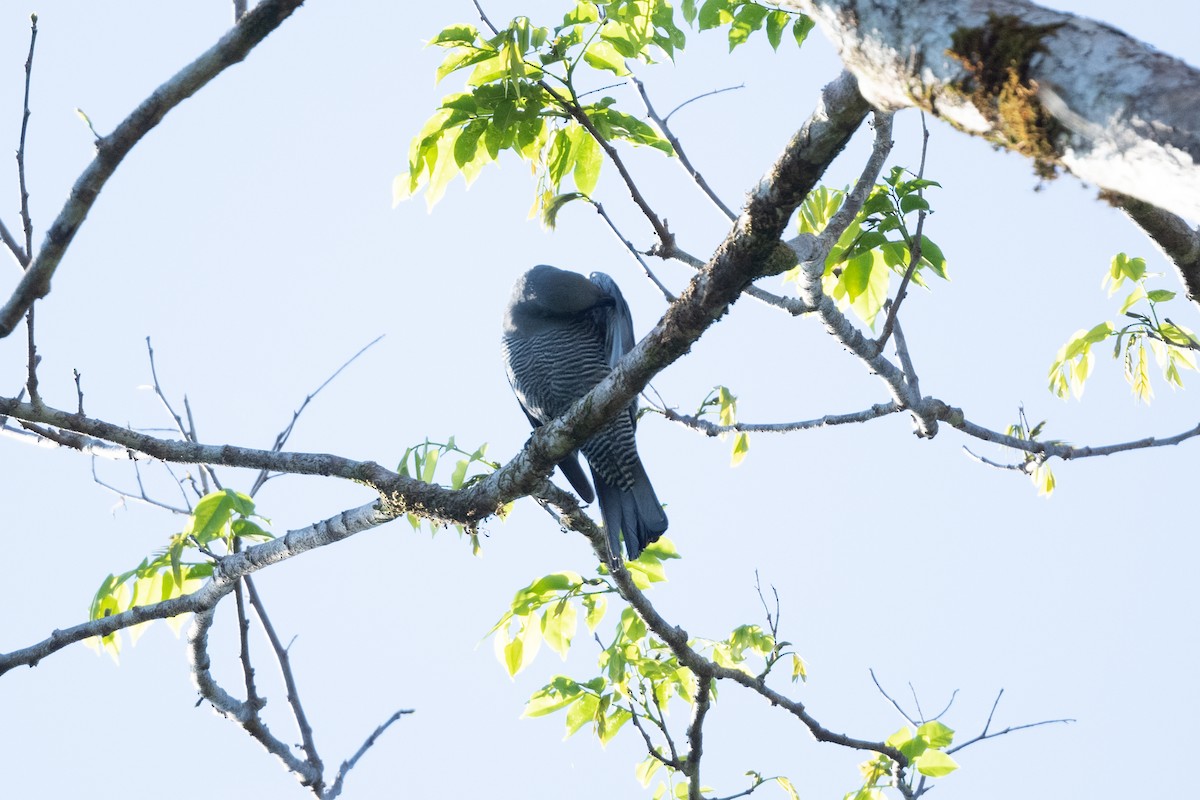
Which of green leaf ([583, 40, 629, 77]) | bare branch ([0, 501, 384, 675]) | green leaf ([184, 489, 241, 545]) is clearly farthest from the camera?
bare branch ([0, 501, 384, 675])

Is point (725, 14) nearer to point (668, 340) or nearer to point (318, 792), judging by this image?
point (668, 340)

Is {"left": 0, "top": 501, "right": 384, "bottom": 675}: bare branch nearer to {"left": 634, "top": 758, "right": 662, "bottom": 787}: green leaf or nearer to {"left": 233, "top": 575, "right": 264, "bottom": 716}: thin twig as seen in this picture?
{"left": 233, "top": 575, "right": 264, "bottom": 716}: thin twig

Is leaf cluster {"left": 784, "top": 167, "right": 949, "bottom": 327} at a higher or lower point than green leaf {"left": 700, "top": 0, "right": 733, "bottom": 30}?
lower

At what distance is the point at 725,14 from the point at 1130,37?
8.05 ft

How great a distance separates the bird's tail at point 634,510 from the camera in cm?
509

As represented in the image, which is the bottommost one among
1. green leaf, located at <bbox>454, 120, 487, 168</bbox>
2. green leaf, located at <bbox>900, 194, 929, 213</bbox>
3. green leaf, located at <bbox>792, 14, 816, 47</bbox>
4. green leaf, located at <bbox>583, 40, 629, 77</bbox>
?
green leaf, located at <bbox>900, 194, 929, 213</bbox>

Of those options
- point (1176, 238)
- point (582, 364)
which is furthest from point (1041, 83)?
point (582, 364)

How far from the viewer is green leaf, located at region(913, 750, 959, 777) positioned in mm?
3756

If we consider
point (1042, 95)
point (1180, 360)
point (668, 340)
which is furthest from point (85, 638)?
point (1180, 360)

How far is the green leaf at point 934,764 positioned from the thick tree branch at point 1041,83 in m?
2.88

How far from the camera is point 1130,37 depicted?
112cm

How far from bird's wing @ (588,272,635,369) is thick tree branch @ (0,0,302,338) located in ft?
10.9

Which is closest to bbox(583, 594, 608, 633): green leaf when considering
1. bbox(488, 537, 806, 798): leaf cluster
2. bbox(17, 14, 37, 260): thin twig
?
bbox(488, 537, 806, 798): leaf cluster

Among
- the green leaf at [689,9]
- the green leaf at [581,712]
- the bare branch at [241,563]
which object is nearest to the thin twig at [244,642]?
the bare branch at [241,563]
